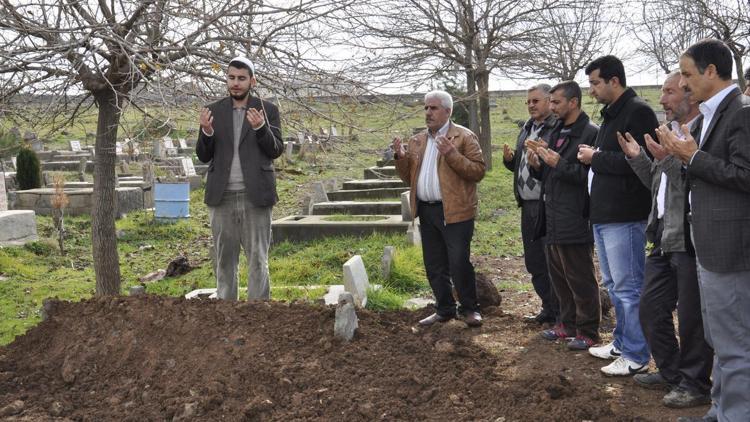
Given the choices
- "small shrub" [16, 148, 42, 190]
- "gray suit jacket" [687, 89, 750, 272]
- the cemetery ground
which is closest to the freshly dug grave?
the cemetery ground

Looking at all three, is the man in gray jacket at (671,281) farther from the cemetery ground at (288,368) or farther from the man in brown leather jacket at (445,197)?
the man in brown leather jacket at (445,197)

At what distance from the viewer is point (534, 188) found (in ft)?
18.6

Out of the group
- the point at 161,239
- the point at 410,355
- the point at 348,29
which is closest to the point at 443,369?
the point at 410,355

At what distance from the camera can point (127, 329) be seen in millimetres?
4723

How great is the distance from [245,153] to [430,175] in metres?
1.33

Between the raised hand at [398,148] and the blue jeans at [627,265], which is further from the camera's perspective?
the raised hand at [398,148]

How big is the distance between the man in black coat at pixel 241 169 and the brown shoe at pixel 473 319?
1520mm

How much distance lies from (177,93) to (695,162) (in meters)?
3.55

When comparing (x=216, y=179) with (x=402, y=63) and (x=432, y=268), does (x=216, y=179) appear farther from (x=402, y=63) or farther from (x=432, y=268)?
(x=402, y=63)

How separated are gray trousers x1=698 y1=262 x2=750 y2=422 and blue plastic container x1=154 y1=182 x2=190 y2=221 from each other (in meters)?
11.2

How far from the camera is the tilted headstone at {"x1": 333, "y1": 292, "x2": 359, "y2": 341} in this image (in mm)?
4531

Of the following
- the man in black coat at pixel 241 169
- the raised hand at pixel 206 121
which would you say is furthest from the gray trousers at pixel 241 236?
the raised hand at pixel 206 121

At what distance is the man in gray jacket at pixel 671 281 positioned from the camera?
3723mm

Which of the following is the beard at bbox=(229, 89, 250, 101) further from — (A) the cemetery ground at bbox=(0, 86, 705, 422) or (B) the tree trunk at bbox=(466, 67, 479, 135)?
(B) the tree trunk at bbox=(466, 67, 479, 135)
